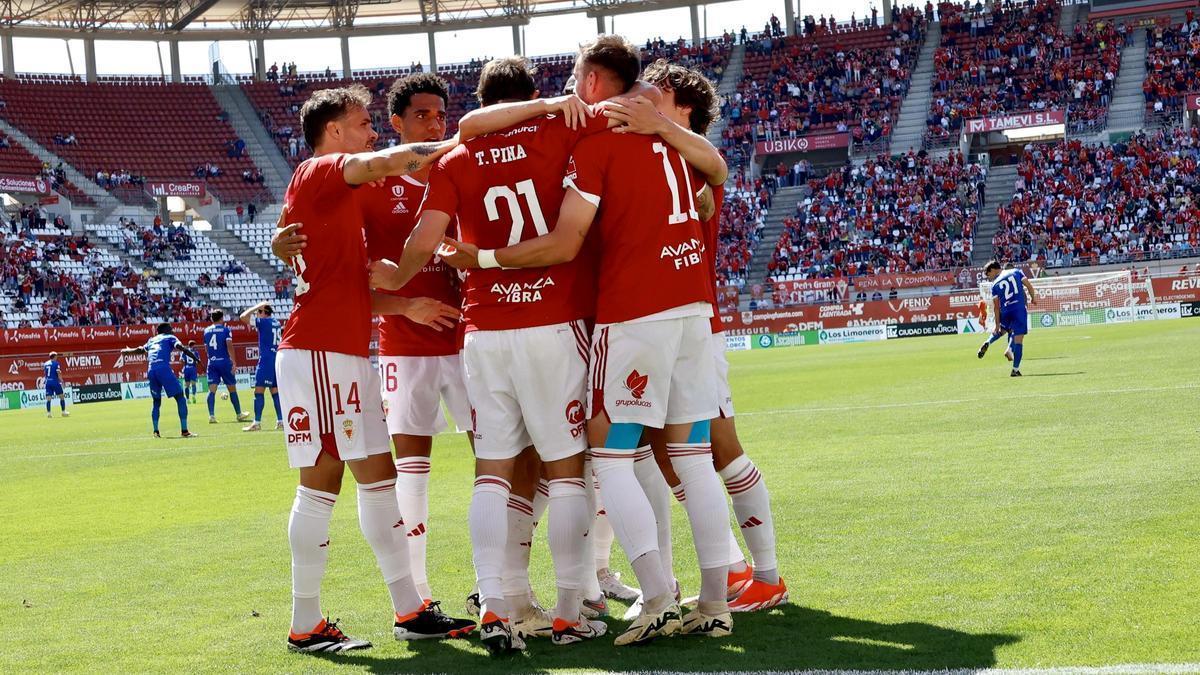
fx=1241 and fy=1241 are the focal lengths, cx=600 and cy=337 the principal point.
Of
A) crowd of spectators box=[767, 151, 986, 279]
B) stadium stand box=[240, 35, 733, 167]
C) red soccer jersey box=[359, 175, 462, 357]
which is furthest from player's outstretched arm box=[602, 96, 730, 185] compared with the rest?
stadium stand box=[240, 35, 733, 167]

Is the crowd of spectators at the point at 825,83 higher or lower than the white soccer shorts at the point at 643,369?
higher

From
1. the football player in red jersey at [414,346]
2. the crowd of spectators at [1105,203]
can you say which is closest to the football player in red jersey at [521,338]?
the football player in red jersey at [414,346]

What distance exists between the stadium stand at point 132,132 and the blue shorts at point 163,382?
34.4 m

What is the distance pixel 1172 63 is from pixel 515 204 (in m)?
53.0

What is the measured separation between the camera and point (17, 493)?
13281 millimetres

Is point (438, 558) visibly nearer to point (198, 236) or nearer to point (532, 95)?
point (532, 95)

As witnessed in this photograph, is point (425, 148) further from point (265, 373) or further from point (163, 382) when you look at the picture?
point (163, 382)

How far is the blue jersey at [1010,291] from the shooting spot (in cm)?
2120

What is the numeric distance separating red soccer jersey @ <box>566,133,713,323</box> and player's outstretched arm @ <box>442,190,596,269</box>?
0.06 meters

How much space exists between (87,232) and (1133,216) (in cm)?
3998

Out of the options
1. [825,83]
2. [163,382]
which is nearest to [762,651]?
[163,382]

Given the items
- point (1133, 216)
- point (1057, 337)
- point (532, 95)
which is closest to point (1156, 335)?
point (1057, 337)

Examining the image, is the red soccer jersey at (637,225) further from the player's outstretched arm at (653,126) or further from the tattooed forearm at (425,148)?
the tattooed forearm at (425,148)

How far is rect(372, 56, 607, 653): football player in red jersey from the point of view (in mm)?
5289
